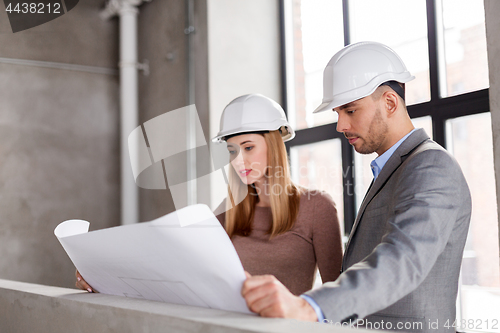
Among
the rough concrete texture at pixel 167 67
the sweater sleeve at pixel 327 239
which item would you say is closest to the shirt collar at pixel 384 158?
the sweater sleeve at pixel 327 239

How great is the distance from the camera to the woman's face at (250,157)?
Answer: 202cm

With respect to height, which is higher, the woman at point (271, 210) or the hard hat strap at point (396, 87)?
the hard hat strap at point (396, 87)

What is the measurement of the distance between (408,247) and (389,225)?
0.08 metres

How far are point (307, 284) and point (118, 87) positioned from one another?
352 centimetres

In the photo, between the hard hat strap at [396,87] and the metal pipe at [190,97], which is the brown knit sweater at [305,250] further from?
the metal pipe at [190,97]

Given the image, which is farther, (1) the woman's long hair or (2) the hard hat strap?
(1) the woman's long hair

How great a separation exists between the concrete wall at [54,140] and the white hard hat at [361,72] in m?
3.45

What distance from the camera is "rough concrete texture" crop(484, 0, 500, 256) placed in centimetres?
185

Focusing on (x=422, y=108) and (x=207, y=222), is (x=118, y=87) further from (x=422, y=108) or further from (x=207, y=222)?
(x=207, y=222)

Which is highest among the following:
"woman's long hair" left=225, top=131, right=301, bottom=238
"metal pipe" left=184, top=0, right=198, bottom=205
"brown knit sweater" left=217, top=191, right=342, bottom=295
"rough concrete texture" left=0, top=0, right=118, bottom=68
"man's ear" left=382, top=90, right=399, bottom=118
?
"rough concrete texture" left=0, top=0, right=118, bottom=68

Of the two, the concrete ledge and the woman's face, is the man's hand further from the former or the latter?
the woman's face

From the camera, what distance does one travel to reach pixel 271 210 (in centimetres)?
197

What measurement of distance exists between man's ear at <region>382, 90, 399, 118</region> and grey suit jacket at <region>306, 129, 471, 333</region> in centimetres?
11

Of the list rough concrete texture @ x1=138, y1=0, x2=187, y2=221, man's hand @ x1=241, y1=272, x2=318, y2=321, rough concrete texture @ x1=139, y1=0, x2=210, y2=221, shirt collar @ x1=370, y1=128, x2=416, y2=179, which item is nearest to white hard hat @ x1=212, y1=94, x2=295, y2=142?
shirt collar @ x1=370, y1=128, x2=416, y2=179
